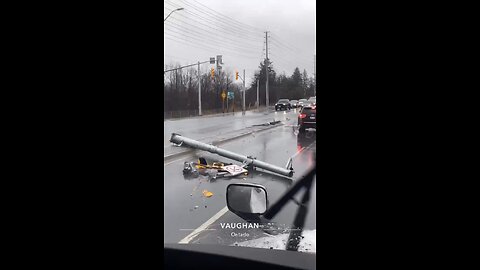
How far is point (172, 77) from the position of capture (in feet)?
5.90

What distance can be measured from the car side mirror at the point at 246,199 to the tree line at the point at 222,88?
488 mm

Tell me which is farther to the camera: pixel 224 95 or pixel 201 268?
pixel 224 95

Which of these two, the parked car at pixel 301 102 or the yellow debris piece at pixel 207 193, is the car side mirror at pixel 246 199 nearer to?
the yellow debris piece at pixel 207 193

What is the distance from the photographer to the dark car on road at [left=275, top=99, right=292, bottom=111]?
7.55 ft

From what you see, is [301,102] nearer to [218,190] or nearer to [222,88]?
[222,88]

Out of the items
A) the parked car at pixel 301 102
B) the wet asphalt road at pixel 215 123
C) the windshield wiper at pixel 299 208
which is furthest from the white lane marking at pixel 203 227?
the parked car at pixel 301 102

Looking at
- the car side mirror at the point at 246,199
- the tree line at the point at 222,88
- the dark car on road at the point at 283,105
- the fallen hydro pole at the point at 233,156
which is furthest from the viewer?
the dark car on road at the point at 283,105

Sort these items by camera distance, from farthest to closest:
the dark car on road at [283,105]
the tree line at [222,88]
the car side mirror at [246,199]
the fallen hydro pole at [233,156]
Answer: the dark car on road at [283,105] → the fallen hydro pole at [233,156] → the car side mirror at [246,199] → the tree line at [222,88]

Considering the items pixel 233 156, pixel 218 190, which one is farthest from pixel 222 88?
pixel 218 190

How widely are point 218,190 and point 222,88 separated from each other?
1.97ft

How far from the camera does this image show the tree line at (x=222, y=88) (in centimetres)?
181
